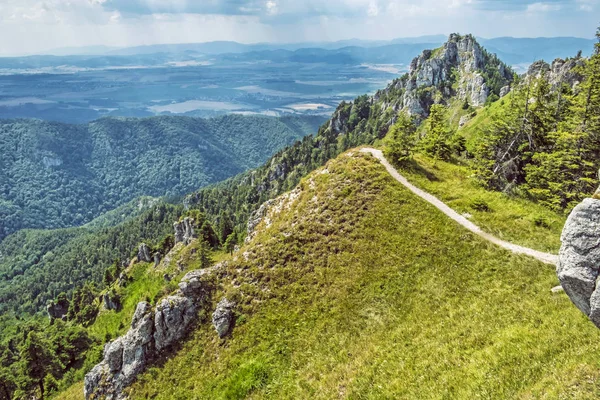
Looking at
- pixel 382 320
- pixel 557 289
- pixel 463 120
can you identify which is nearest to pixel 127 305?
pixel 382 320

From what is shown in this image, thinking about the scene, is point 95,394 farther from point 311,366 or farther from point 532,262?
point 532,262

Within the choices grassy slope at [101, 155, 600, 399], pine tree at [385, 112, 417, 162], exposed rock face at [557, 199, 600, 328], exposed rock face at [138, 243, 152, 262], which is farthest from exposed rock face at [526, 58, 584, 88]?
exposed rock face at [138, 243, 152, 262]

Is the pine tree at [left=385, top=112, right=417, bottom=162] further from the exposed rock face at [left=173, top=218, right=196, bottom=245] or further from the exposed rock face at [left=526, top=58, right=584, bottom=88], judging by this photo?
the exposed rock face at [left=526, top=58, right=584, bottom=88]

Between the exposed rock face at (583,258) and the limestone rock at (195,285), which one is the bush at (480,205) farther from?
the limestone rock at (195,285)

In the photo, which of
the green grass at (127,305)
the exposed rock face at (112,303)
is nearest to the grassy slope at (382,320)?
the green grass at (127,305)

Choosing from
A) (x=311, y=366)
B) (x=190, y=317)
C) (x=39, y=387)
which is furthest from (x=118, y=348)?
(x=39, y=387)

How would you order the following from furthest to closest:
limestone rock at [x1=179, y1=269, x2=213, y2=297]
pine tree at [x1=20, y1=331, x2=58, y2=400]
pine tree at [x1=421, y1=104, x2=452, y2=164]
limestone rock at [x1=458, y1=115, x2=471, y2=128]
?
1. limestone rock at [x1=458, y1=115, x2=471, y2=128]
2. pine tree at [x1=421, y1=104, x2=452, y2=164]
3. pine tree at [x1=20, y1=331, x2=58, y2=400]
4. limestone rock at [x1=179, y1=269, x2=213, y2=297]
